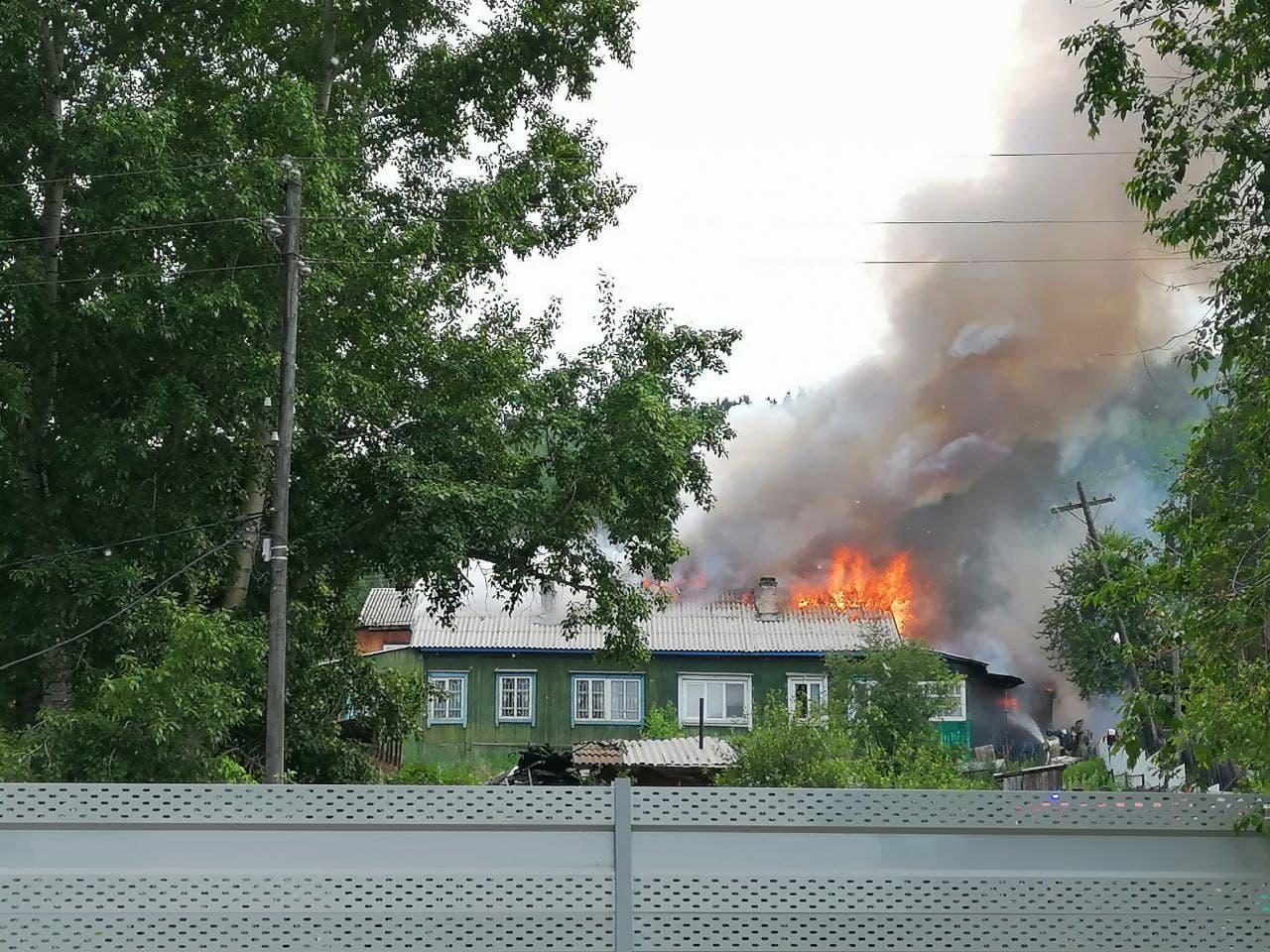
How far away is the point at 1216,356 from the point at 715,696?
1179 inches

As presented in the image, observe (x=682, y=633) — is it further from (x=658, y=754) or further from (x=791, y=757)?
(x=791, y=757)

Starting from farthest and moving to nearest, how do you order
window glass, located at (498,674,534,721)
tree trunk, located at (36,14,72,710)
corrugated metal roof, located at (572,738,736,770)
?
window glass, located at (498,674,534,721), corrugated metal roof, located at (572,738,736,770), tree trunk, located at (36,14,72,710)

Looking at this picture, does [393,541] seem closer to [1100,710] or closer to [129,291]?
[129,291]

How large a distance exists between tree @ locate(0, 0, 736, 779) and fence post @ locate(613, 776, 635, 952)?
1283 cm

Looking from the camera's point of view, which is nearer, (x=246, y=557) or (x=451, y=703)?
(x=246, y=557)

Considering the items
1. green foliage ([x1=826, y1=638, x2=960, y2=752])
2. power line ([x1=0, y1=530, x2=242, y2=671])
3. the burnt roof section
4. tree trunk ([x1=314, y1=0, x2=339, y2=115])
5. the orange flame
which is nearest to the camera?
power line ([x1=0, y1=530, x2=242, y2=671])

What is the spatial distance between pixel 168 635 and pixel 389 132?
10161 mm

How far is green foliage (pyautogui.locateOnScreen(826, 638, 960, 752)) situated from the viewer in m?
28.0

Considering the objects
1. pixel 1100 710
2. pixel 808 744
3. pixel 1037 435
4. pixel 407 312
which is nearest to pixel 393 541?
pixel 407 312

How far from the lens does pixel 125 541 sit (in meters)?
19.2

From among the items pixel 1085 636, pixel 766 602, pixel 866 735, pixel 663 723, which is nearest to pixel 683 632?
pixel 766 602

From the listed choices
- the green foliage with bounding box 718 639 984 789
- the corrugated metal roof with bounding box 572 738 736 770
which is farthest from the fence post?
the corrugated metal roof with bounding box 572 738 736 770

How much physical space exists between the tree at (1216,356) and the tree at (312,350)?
486 inches

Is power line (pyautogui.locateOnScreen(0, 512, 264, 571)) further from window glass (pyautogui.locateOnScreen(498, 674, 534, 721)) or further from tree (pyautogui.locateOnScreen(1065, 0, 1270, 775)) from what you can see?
window glass (pyautogui.locateOnScreen(498, 674, 534, 721))
